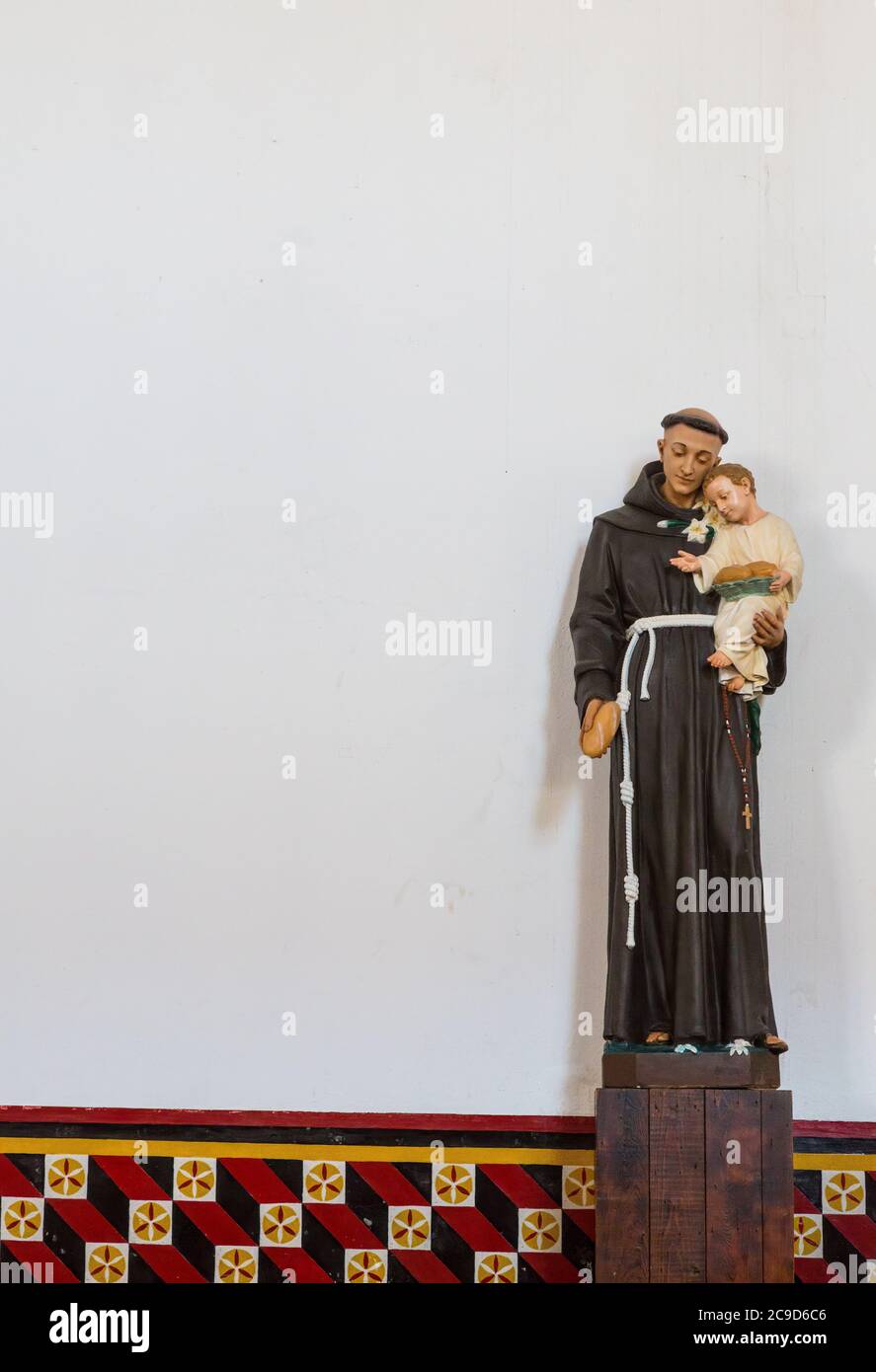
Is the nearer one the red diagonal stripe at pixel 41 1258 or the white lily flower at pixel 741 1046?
the white lily flower at pixel 741 1046

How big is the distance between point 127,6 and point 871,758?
8.74ft

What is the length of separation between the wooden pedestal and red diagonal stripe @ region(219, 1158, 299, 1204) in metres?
0.77

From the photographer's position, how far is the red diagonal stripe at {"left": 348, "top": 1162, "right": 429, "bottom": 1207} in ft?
12.7

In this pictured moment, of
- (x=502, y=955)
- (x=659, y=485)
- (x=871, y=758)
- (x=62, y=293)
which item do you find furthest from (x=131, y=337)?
(x=871, y=758)

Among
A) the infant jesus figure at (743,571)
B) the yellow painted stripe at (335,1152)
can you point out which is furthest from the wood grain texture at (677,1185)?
the infant jesus figure at (743,571)

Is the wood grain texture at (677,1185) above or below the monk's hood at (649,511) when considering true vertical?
below

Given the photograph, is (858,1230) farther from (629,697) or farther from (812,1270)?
(629,697)

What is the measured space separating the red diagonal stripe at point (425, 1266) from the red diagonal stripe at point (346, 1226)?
60 mm

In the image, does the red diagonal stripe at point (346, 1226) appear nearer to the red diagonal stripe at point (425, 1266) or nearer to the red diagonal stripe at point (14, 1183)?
the red diagonal stripe at point (425, 1266)

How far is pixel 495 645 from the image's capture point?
4.10 metres

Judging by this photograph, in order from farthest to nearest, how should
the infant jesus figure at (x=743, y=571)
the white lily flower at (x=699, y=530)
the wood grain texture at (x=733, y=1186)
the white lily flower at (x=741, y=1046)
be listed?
the white lily flower at (x=699, y=530), the infant jesus figure at (x=743, y=571), the white lily flower at (x=741, y=1046), the wood grain texture at (x=733, y=1186)

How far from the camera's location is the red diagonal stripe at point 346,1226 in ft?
12.7

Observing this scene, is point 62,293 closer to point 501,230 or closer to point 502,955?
point 501,230

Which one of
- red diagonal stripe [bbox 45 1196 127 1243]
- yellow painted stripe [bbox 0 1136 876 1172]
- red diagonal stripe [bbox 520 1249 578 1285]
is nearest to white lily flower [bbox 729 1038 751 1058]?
yellow painted stripe [bbox 0 1136 876 1172]
